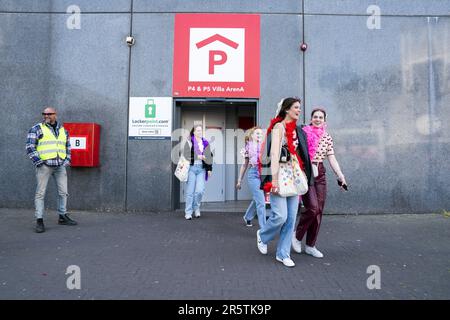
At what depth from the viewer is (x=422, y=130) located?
780 cm

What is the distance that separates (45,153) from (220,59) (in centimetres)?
430

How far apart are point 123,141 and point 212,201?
318 cm

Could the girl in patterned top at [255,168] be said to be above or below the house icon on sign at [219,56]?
below

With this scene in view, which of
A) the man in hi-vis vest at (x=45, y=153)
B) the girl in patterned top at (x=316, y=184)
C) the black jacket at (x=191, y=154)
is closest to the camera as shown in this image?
the girl in patterned top at (x=316, y=184)

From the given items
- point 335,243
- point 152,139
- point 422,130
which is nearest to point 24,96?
point 152,139

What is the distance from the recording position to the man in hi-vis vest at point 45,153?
18.6 ft

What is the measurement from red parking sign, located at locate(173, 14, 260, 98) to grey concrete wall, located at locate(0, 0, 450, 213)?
9.7 inches

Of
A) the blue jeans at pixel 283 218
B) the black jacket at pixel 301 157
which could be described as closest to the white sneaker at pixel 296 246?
the blue jeans at pixel 283 218

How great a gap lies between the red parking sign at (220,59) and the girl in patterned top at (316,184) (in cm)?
348

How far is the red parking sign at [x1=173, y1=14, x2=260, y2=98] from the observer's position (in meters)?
7.79

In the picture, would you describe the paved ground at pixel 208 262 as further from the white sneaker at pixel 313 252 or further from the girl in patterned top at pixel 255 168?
the girl in patterned top at pixel 255 168

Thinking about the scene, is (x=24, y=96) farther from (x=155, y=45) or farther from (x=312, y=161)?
(x=312, y=161)
